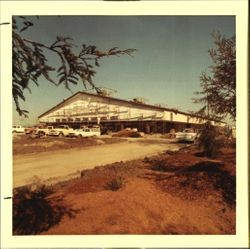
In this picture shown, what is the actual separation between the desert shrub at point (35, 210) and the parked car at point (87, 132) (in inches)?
28.5

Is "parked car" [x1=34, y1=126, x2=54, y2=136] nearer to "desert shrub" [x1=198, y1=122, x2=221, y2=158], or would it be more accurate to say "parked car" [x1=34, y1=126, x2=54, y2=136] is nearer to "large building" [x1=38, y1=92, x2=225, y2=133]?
"large building" [x1=38, y1=92, x2=225, y2=133]

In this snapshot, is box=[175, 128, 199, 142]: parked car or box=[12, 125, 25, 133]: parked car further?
box=[175, 128, 199, 142]: parked car

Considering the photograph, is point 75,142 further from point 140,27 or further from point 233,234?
point 233,234

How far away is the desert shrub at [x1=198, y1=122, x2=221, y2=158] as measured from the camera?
440cm

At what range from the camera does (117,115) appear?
441 centimetres

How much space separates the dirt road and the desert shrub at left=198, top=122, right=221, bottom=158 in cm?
31

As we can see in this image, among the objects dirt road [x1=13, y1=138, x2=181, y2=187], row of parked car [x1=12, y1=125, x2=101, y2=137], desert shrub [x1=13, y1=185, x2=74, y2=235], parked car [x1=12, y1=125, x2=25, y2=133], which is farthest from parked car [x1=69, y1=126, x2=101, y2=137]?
desert shrub [x1=13, y1=185, x2=74, y2=235]

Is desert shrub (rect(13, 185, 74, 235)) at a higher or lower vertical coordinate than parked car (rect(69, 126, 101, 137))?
lower

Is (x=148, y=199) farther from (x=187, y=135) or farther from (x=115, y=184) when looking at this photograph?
(x=187, y=135)

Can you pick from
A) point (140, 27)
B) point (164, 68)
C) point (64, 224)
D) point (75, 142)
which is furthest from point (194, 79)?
point (64, 224)

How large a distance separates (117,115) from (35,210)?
4.81ft

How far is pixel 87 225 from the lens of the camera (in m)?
4.07

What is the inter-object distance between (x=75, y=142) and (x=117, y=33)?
1.39 m

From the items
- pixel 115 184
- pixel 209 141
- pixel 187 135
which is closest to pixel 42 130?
pixel 115 184
